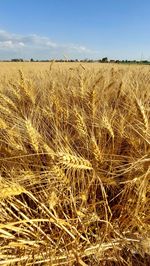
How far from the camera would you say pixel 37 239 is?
1.32 m

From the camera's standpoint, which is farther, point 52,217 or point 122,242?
point 122,242

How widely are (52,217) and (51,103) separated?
87 cm

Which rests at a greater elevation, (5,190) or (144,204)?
(5,190)

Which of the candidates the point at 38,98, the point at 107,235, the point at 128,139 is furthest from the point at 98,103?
the point at 107,235

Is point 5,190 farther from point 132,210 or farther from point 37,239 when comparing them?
point 132,210

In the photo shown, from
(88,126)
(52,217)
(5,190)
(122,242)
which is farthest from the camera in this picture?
(88,126)

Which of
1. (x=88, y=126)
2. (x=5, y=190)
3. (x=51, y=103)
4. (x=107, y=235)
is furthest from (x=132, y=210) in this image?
(x=51, y=103)

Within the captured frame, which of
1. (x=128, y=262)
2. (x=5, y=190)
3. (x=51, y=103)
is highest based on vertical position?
(x=51, y=103)

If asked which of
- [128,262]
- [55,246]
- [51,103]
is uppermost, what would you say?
[51,103]

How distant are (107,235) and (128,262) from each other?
137 mm

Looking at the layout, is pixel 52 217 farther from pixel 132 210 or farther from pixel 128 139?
pixel 128 139

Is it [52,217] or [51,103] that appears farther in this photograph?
[51,103]

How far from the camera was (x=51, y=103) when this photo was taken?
78.0 inches

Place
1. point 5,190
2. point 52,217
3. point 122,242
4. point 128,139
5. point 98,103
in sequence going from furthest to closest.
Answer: point 98,103 → point 128,139 → point 122,242 → point 52,217 → point 5,190
